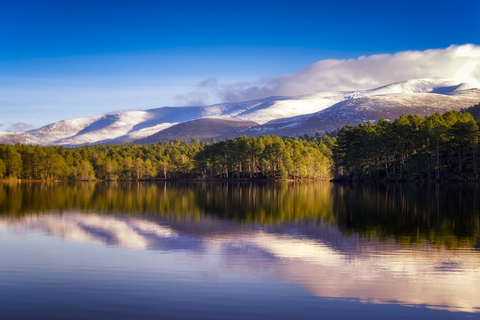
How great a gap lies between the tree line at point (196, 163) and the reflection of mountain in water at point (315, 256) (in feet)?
350

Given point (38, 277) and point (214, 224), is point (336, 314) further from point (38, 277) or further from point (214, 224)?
point (214, 224)

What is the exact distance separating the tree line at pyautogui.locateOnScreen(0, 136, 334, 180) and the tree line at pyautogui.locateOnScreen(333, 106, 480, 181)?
1012 inches

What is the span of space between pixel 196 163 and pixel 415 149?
91603 millimetres

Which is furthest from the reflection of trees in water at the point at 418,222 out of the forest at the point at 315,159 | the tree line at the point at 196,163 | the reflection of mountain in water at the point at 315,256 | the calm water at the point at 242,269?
the tree line at the point at 196,163

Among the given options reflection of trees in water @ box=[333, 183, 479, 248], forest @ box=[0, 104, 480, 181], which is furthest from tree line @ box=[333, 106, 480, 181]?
reflection of trees in water @ box=[333, 183, 479, 248]

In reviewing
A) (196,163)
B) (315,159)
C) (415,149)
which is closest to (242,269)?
(415,149)

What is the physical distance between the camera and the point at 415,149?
323 ft

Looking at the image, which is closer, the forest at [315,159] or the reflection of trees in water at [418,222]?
the reflection of trees in water at [418,222]

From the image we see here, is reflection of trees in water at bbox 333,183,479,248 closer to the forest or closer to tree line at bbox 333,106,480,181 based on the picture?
tree line at bbox 333,106,480,181

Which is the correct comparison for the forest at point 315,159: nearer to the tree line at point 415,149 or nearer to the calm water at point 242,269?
the tree line at point 415,149

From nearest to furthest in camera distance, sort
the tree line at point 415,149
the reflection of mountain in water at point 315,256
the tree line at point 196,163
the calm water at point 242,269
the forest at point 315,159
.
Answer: the calm water at point 242,269
the reflection of mountain in water at point 315,256
the tree line at point 415,149
the forest at point 315,159
the tree line at point 196,163

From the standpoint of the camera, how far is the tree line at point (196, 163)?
13900cm

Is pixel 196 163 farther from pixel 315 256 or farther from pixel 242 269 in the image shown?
pixel 242 269

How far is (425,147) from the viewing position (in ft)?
316
